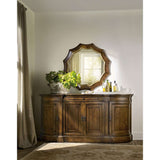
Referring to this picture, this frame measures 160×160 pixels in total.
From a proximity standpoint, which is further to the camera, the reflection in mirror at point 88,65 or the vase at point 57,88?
the reflection in mirror at point 88,65

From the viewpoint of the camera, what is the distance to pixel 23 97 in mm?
4598

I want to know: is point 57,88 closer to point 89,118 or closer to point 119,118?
point 89,118

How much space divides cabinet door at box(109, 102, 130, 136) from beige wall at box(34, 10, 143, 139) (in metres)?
0.54

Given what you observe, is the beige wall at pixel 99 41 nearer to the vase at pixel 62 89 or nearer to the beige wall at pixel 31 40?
the beige wall at pixel 31 40

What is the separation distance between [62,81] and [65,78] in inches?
3.4

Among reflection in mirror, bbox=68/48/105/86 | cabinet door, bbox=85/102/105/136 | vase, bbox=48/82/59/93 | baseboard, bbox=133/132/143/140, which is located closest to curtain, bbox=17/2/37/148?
vase, bbox=48/82/59/93

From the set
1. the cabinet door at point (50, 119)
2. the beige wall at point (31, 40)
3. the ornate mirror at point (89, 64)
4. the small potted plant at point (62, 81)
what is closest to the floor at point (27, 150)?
the cabinet door at point (50, 119)

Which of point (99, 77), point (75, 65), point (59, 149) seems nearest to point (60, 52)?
point (75, 65)

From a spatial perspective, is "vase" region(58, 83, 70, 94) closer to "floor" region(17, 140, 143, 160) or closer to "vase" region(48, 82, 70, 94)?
"vase" region(48, 82, 70, 94)

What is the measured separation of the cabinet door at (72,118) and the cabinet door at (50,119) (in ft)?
0.58

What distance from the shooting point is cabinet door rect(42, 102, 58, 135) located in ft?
16.4

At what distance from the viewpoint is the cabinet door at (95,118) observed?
490cm

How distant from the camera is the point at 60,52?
5656 millimetres

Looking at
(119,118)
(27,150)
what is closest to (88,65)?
(119,118)
